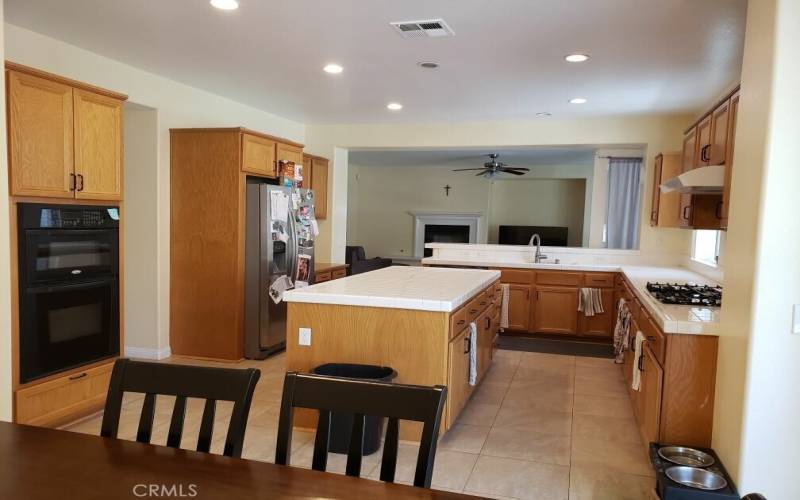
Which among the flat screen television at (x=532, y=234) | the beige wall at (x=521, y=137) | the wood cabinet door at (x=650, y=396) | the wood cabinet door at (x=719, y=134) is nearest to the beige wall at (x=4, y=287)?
the wood cabinet door at (x=650, y=396)

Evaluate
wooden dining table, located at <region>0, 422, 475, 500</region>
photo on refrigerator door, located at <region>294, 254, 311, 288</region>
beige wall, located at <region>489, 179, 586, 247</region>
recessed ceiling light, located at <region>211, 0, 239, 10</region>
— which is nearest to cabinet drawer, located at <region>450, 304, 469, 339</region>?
wooden dining table, located at <region>0, 422, 475, 500</region>

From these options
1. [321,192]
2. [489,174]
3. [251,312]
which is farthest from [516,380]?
[489,174]

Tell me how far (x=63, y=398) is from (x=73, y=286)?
0.65 metres

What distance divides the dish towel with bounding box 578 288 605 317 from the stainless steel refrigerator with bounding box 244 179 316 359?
9.94ft

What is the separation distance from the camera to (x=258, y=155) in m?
4.92

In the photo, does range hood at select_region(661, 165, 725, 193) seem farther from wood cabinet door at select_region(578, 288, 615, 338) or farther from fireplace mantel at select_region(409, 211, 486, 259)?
fireplace mantel at select_region(409, 211, 486, 259)

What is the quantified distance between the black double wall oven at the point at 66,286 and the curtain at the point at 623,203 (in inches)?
208

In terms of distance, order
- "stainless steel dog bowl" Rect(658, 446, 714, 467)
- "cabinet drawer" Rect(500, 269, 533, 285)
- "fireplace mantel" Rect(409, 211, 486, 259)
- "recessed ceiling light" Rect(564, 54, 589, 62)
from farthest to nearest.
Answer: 1. "fireplace mantel" Rect(409, 211, 486, 259)
2. "cabinet drawer" Rect(500, 269, 533, 285)
3. "recessed ceiling light" Rect(564, 54, 589, 62)
4. "stainless steel dog bowl" Rect(658, 446, 714, 467)

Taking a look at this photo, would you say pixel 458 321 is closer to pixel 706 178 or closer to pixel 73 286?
pixel 706 178

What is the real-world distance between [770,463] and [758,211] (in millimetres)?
992

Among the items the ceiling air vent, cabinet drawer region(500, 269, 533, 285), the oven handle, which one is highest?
the ceiling air vent

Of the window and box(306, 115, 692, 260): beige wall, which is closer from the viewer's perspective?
the window

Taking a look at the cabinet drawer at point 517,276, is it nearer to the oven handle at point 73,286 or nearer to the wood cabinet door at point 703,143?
the wood cabinet door at point 703,143

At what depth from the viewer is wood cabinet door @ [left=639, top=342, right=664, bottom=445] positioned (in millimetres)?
2738
